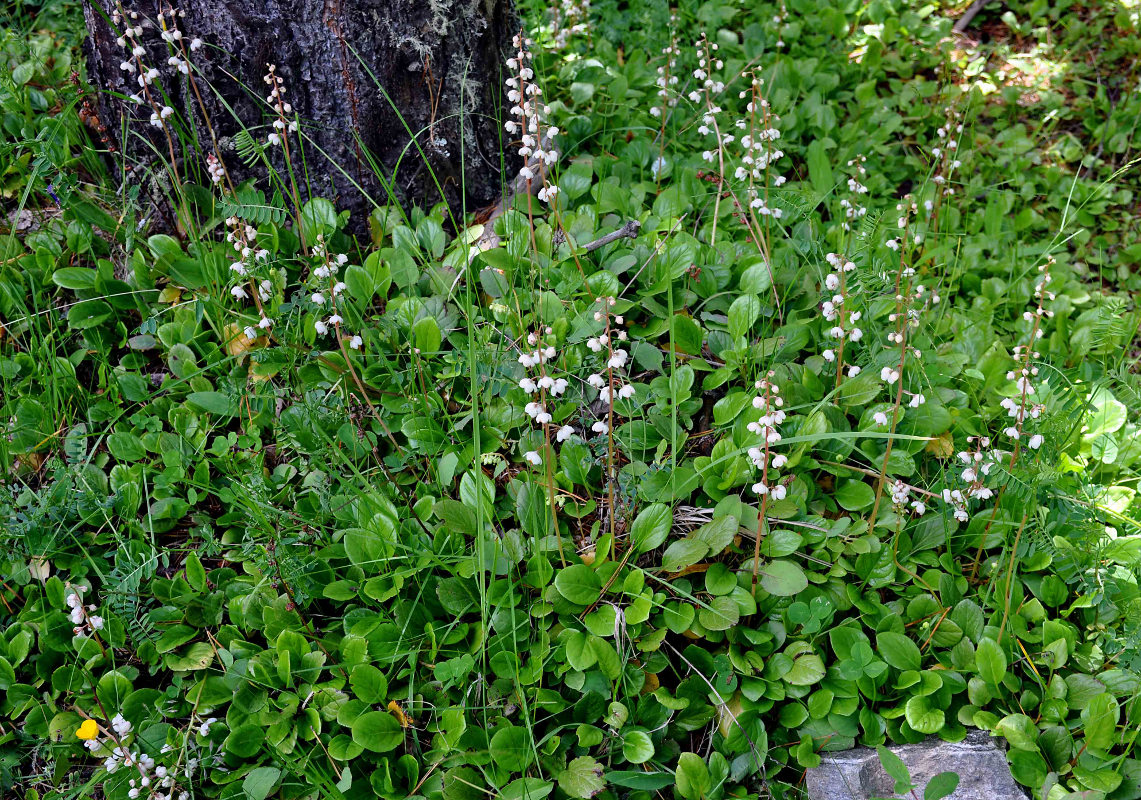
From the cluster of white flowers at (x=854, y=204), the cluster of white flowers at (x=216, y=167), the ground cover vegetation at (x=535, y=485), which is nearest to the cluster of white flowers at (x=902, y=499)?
the ground cover vegetation at (x=535, y=485)

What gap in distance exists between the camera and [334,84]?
3.09m

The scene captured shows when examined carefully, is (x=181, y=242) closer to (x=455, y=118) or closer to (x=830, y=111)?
(x=455, y=118)

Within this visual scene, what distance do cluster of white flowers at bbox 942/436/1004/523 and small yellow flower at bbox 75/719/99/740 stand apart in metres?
2.49

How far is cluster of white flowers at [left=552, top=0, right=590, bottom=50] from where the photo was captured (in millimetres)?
4137

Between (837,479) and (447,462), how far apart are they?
130cm

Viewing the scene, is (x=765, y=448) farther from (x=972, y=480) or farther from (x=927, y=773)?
(x=927, y=773)

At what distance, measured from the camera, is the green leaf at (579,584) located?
227 cm

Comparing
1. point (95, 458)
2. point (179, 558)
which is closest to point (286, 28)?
point (95, 458)

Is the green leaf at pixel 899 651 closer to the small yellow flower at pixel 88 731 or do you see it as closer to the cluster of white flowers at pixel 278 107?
the small yellow flower at pixel 88 731

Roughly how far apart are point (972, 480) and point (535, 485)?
4.25 ft

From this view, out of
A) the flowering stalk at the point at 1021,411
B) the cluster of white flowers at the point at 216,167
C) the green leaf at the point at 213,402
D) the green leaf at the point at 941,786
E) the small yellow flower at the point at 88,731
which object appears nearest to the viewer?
the green leaf at the point at 941,786

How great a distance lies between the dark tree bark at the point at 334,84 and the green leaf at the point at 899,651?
226 cm

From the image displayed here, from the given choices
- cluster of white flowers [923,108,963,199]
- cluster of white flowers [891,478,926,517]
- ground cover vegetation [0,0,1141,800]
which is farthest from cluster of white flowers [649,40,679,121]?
cluster of white flowers [891,478,926,517]

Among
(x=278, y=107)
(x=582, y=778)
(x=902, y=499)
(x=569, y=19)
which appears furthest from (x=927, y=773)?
(x=569, y=19)
